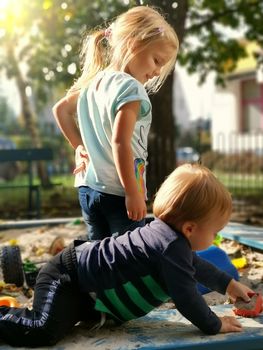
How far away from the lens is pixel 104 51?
2.63 meters

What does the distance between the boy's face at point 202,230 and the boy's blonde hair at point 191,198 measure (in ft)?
0.06

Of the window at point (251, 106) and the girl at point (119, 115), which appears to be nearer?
the girl at point (119, 115)

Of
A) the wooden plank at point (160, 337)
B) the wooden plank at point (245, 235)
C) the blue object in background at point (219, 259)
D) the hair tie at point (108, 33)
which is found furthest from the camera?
the wooden plank at point (245, 235)

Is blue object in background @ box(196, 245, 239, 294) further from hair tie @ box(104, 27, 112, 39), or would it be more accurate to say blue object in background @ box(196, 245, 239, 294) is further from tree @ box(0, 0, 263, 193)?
tree @ box(0, 0, 263, 193)

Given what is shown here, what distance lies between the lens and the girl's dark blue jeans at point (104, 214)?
2467mm

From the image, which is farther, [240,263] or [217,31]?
[217,31]

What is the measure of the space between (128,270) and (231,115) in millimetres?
24093

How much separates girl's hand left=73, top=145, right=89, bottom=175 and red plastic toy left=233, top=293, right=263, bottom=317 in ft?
2.96

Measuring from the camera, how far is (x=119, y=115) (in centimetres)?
228

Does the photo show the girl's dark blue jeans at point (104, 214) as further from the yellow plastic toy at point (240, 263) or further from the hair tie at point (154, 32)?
the yellow plastic toy at point (240, 263)

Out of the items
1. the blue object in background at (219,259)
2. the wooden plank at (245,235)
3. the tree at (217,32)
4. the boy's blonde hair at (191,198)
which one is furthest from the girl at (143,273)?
the tree at (217,32)

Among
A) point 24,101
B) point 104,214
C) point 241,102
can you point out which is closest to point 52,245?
point 104,214

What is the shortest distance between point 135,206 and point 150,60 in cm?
64

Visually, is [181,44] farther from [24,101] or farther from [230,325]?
[230,325]
